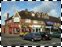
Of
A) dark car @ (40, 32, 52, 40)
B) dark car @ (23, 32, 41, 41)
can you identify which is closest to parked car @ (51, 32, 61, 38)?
dark car @ (40, 32, 52, 40)

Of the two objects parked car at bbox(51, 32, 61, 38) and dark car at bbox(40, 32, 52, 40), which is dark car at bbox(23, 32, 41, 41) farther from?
parked car at bbox(51, 32, 61, 38)

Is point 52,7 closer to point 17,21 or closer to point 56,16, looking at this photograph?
point 56,16

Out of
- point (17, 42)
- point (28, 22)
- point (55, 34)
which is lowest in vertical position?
point (17, 42)

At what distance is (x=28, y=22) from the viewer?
7.33ft

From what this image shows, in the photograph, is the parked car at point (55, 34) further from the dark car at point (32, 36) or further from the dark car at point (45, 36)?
the dark car at point (32, 36)

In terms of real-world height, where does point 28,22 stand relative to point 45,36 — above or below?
above

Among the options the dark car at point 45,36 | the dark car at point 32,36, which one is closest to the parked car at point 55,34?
the dark car at point 45,36

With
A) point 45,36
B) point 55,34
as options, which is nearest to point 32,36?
point 45,36

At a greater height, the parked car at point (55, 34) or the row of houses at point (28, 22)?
the row of houses at point (28, 22)

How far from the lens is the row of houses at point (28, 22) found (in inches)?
88.0

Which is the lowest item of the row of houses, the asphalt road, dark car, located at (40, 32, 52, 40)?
the asphalt road

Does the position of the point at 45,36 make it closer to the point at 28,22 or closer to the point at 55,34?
the point at 55,34

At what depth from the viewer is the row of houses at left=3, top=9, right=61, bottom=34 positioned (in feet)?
7.34

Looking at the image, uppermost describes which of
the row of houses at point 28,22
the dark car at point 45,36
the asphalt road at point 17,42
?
the row of houses at point 28,22
